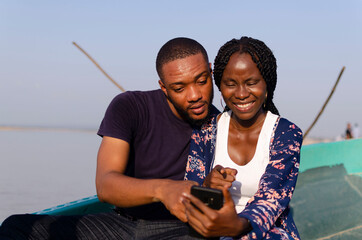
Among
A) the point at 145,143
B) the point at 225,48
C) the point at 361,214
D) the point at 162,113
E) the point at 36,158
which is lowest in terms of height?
the point at 36,158

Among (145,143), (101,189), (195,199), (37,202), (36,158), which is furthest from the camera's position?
(36,158)

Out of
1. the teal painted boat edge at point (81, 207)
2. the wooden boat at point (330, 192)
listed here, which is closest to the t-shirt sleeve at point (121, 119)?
the teal painted boat edge at point (81, 207)

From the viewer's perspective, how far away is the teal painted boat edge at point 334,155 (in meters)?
4.78

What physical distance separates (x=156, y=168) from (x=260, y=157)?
1.88 feet

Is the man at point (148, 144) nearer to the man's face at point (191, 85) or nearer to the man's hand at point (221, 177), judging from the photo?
the man's face at point (191, 85)

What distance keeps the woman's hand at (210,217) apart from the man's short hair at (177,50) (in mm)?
950

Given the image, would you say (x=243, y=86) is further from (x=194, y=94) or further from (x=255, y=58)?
(x=194, y=94)

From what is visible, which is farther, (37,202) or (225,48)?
(37,202)

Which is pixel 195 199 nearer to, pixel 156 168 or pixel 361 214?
pixel 156 168

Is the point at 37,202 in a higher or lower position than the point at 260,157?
lower

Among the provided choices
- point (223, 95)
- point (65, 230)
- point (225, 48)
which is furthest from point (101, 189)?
point (225, 48)

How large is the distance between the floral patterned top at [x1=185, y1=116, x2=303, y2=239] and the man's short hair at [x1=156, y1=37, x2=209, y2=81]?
0.43 metres

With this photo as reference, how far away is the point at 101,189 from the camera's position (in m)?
2.11

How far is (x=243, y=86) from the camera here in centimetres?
219
